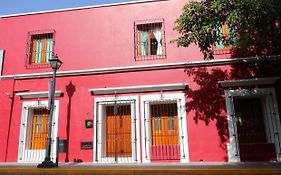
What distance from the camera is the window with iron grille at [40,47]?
13000 mm

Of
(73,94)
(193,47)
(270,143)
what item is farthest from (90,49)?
(270,143)

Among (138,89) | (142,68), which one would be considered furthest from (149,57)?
(138,89)

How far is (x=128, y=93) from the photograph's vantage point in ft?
38.2

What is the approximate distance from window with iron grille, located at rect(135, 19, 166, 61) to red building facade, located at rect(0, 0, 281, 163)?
43mm

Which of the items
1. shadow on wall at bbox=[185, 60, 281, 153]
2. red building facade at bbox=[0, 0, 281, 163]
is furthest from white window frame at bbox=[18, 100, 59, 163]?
shadow on wall at bbox=[185, 60, 281, 153]

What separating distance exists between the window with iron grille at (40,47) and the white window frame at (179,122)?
16.1 feet

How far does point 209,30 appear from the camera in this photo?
9.19 meters

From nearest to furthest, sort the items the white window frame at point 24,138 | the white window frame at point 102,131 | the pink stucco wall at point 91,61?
the pink stucco wall at point 91,61
the white window frame at point 102,131
the white window frame at point 24,138

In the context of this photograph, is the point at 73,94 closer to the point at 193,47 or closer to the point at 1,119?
the point at 1,119

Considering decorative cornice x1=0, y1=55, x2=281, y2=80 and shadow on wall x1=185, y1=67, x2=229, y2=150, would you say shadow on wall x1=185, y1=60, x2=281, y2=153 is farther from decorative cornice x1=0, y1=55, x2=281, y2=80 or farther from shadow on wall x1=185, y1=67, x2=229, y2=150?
decorative cornice x1=0, y1=55, x2=281, y2=80

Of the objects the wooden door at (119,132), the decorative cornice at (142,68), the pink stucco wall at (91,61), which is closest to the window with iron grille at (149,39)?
the pink stucco wall at (91,61)

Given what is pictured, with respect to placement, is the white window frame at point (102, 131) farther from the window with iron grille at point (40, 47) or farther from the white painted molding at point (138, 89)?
the window with iron grille at point (40, 47)

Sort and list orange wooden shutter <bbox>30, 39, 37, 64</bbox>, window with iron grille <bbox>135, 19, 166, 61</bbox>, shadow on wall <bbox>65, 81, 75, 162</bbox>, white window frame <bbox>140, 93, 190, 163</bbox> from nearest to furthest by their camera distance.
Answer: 1. white window frame <bbox>140, 93, 190, 163</bbox>
2. shadow on wall <bbox>65, 81, 75, 162</bbox>
3. window with iron grille <bbox>135, 19, 166, 61</bbox>
4. orange wooden shutter <bbox>30, 39, 37, 64</bbox>

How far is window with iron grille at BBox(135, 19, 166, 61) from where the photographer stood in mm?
12242
